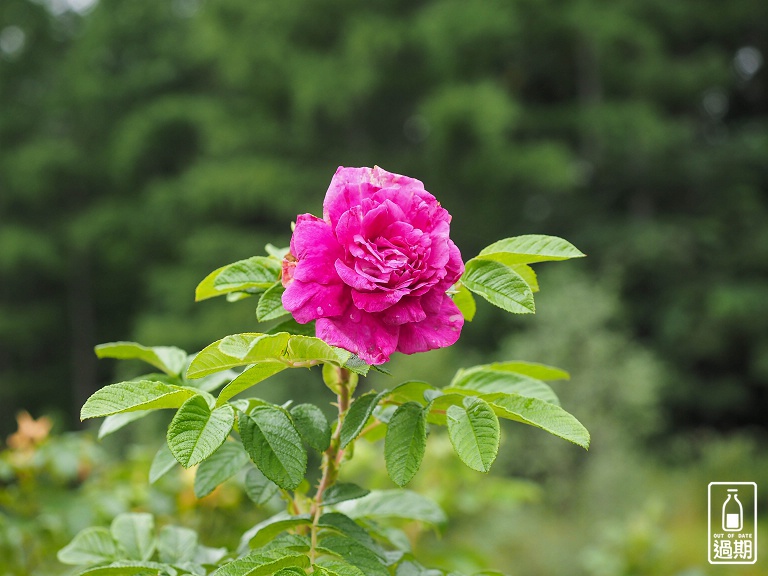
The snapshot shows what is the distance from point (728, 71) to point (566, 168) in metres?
3.11

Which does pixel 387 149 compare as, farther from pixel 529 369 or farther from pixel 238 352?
pixel 238 352

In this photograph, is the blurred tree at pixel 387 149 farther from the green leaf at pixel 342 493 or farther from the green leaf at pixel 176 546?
the green leaf at pixel 342 493

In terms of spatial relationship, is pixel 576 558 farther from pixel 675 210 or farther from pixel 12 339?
pixel 12 339

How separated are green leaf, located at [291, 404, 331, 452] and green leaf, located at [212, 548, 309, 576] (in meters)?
0.09

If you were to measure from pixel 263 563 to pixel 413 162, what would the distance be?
9.29 m

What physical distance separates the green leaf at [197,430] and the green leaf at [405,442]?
5.2 inches

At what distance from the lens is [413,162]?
975 cm

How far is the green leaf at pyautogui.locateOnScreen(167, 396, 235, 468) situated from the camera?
58 centimetres

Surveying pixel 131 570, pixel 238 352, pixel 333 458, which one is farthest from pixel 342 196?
pixel 131 570

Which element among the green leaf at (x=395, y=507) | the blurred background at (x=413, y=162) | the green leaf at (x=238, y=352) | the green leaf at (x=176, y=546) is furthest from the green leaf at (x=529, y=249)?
the blurred background at (x=413, y=162)

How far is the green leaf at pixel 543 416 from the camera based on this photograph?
629mm

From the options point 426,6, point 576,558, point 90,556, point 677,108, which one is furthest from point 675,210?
point 90,556

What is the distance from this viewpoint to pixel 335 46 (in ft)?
33.0

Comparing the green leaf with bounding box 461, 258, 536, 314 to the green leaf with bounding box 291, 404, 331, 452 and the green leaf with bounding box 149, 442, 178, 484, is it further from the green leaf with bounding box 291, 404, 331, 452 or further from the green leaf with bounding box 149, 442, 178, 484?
the green leaf with bounding box 149, 442, 178, 484
